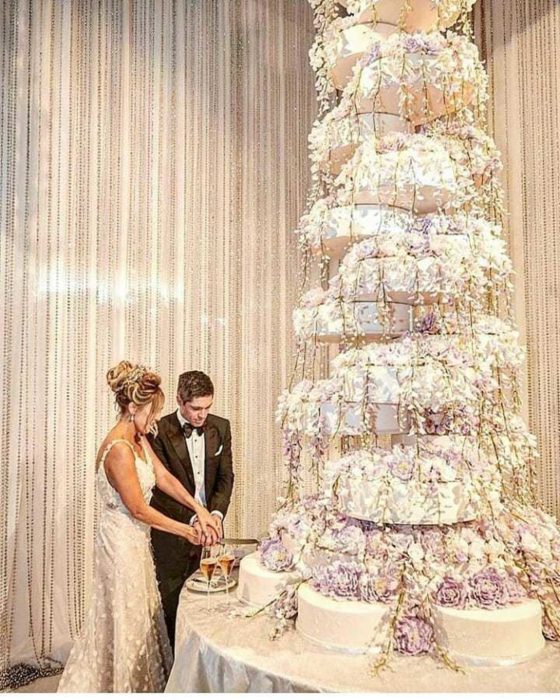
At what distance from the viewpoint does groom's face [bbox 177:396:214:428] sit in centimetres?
347

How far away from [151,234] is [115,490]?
185 centimetres

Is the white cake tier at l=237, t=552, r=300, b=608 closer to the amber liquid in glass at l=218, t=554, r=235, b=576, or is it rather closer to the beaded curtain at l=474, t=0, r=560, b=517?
the amber liquid in glass at l=218, t=554, r=235, b=576

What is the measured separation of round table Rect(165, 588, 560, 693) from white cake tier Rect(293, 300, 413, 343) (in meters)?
0.98

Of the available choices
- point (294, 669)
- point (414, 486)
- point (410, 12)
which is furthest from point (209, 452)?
point (410, 12)

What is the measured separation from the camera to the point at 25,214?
12.4 ft

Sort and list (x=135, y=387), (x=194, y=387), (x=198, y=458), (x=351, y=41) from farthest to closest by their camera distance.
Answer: (x=198, y=458) < (x=194, y=387) < (x=135, y=387) < (x=351, y=41)

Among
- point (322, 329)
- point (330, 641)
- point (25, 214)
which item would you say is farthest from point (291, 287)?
point (330, 641)

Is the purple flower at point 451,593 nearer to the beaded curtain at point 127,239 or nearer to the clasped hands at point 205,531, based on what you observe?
the clasped hands at point 205,531

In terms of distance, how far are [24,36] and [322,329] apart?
8.94ft

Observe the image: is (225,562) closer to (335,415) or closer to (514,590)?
(335,415)

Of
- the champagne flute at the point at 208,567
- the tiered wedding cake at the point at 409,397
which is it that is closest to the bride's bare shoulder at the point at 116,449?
the champagne flute at the point at 208,567

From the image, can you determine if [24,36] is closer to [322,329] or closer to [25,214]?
[25,214]

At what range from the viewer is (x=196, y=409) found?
137 inches

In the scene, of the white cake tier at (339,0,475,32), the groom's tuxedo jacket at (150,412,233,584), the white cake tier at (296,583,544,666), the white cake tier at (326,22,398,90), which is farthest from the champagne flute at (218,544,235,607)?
the white cake tier at (339,0,475,32)
